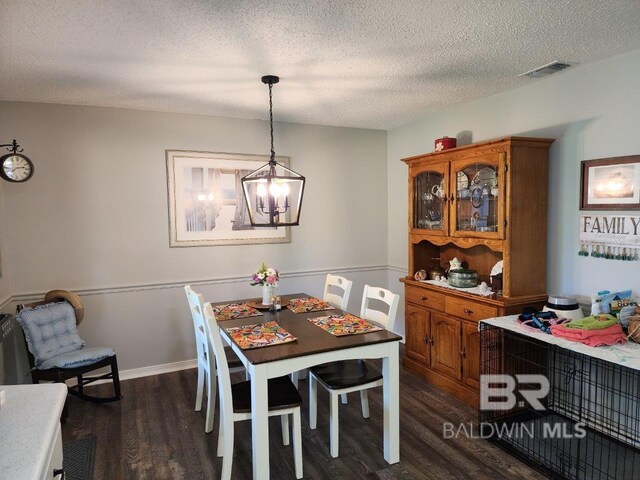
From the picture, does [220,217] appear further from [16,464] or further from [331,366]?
[16,464]

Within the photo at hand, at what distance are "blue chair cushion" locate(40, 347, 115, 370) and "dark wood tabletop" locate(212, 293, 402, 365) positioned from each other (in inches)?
43.1

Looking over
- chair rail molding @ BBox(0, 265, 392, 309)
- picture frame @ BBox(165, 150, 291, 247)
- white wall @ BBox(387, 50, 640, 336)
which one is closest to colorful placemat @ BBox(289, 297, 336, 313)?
chair rail molding @ BBox(0, 265, 392, 309)

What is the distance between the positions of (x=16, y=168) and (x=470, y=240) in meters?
3.65

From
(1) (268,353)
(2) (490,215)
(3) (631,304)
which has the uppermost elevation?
(2) (490,215)

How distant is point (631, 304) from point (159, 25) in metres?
3.07

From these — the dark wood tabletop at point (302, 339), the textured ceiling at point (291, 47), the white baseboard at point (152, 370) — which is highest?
the textured ceiling at point (291, 47)

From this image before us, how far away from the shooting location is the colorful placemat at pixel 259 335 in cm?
239

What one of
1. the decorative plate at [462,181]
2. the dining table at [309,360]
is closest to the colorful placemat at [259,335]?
the dining table at [309,360]

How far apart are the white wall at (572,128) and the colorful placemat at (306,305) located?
1.72 metres

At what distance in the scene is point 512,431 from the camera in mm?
2773

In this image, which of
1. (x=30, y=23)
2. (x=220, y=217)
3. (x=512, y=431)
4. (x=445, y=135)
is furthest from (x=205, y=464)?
(x=445, y=135)

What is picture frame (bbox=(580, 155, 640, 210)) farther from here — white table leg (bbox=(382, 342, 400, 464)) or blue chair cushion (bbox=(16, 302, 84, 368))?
blue chair cushion (bbox=(16, 302, 84, 368))

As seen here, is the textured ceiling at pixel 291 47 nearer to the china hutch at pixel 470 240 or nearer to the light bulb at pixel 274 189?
the china hutch at pixel 470 240

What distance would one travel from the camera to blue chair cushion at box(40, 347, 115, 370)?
300 cm
